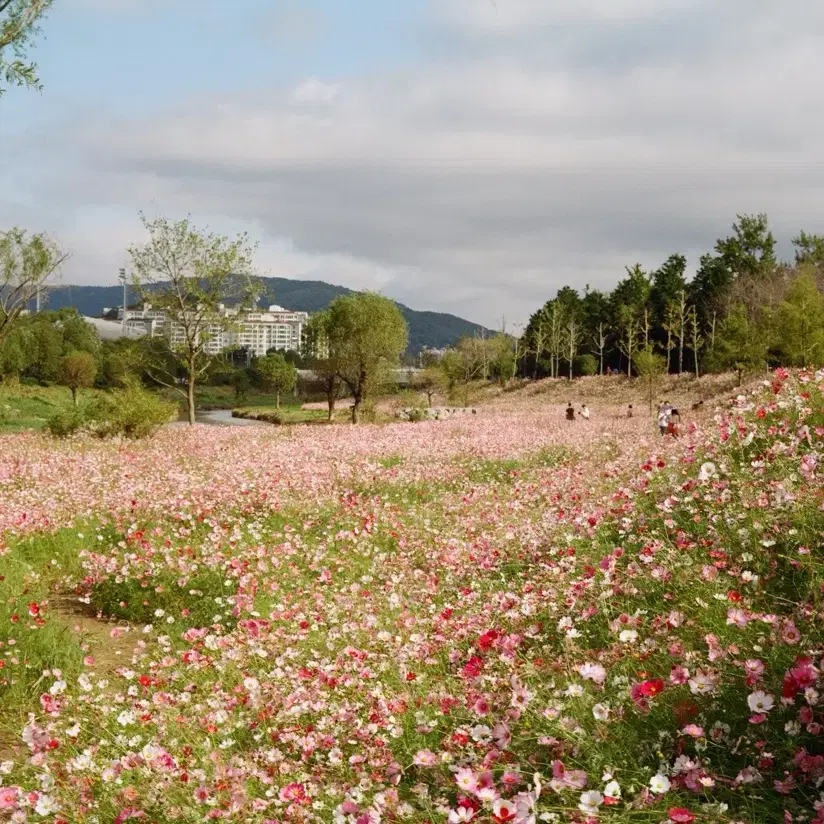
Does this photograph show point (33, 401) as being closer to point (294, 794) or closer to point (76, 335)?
point (76, 335)

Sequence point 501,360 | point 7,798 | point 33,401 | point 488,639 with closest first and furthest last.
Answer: point 7,798 < point 488,639 < point 33,401 < point 501,360

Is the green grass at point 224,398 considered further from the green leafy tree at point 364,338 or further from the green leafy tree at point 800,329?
the green leafy tree at point 800,329

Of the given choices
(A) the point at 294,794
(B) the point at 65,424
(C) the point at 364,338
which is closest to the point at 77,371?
(C) the point at 364,338

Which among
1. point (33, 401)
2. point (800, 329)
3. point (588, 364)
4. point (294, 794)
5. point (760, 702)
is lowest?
point (294, 794)

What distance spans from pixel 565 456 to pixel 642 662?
1413 cm

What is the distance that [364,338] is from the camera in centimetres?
4650

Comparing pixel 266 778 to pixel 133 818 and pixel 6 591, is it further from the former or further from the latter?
pixel 6 591

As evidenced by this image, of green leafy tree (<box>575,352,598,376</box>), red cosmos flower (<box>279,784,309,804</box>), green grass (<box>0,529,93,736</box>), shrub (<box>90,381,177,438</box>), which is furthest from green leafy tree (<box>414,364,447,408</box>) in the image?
red cosmos flower (<box>279,784,309,804</box>)

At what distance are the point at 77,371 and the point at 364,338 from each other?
50170 mm

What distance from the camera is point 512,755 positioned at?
3.80 metres

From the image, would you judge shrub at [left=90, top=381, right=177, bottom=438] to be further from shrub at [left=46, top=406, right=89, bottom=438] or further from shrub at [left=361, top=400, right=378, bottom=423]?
shrub at [left=361, top=400, right=378, bottom=423]

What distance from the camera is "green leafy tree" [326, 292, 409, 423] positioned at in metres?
46.7

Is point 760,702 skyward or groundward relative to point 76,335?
groundward

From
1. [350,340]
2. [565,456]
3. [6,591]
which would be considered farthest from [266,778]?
[350,340]
